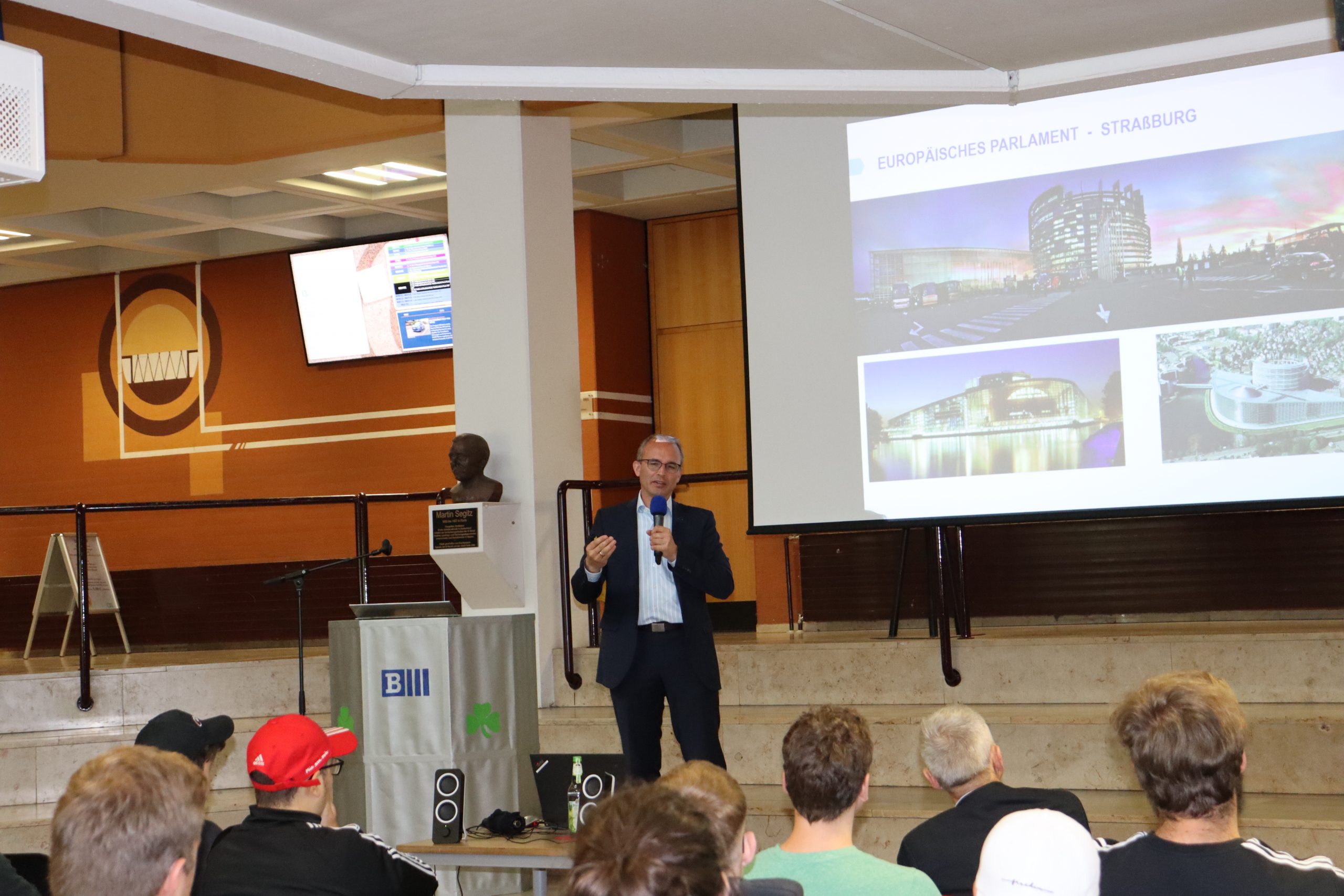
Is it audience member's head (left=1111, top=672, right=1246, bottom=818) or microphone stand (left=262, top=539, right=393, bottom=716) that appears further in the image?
microphone stand (left=262, top=539, right=393, bottom=716)

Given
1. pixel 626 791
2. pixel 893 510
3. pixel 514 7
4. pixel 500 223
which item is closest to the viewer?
pixel 626 791

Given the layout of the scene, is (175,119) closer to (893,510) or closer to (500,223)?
(500,223)

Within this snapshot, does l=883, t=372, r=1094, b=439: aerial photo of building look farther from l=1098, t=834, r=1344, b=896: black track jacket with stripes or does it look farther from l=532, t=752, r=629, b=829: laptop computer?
l=1098, t=834, r=1344, b=896: black track jacket with stripes

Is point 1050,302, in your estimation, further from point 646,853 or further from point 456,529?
point 646,853

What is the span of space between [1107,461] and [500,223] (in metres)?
3.17

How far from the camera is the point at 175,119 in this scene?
23.0 feet

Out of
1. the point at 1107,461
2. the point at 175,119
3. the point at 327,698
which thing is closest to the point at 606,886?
the point at 1107,461

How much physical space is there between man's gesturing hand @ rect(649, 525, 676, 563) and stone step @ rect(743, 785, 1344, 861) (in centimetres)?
127

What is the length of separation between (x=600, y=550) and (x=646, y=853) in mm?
3242

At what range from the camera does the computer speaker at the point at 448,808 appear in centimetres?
391

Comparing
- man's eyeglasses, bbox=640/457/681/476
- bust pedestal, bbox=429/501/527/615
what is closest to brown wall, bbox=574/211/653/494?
bust pedestal, bbox=429/501/527/615

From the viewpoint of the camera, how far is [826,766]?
7.97ft

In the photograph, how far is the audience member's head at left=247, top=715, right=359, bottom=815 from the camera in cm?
272

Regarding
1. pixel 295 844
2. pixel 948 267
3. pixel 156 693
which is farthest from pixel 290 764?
pixel 156 693
